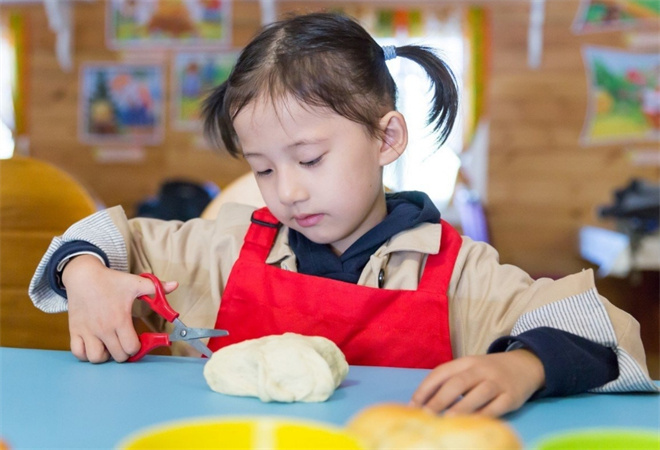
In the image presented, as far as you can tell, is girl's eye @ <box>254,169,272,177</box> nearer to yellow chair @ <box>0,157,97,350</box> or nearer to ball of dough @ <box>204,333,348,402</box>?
ball of dough @ <box>204,333,348,402</box>

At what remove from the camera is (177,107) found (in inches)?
143

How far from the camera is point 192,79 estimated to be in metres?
3.60

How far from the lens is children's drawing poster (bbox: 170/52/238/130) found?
3580mm

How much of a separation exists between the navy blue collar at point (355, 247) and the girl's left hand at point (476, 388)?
1.15ft

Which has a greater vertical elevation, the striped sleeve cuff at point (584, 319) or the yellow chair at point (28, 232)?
the striped sleeve cuff at point (584, 319)

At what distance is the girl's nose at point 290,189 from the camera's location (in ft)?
2.66

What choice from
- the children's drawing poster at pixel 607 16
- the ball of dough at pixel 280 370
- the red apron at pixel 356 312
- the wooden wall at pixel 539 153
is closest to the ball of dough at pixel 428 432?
the ball of dough at pixel 280 370

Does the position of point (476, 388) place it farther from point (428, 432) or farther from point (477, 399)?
point (428, 432)

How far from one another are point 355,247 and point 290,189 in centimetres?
16

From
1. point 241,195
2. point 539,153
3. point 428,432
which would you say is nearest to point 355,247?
point 241,195

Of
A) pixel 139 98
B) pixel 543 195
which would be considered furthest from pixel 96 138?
pixel 543 195

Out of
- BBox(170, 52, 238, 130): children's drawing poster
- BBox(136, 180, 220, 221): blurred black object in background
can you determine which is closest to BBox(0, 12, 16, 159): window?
BBox(170, 52, 238, 130): children's drawing poster

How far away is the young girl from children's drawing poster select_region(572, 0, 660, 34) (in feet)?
9.15

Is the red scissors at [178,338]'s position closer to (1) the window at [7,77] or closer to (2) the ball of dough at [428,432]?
(2) the ball of dough at [428,432]
